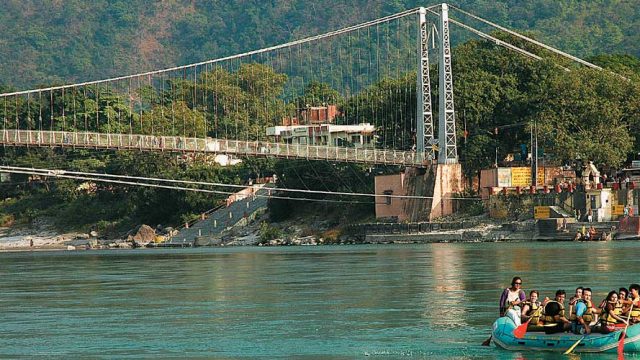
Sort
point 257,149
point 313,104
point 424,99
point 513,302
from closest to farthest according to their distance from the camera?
point 513,302
point 424,99
point 257,149
point 313,104

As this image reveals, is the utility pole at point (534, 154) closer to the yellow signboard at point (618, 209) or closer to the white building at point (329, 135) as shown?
the yellow signboard at point (618, 209)

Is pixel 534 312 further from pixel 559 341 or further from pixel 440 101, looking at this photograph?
pixel 440 101

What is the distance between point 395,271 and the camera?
215ft

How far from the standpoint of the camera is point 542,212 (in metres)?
98.1

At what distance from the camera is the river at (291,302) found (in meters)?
37.6

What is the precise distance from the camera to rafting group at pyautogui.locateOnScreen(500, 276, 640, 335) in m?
33.9

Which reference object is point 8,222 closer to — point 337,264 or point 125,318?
point 337,264

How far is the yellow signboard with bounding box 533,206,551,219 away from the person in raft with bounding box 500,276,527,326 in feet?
204

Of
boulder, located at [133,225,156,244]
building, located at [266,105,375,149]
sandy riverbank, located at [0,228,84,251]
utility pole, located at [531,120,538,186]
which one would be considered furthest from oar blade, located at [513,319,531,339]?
sandy riverbank, located at [0,228,84,251]

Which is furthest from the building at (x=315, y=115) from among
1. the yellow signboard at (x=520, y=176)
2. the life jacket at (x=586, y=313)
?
the life jacket at (x=586, y=313)

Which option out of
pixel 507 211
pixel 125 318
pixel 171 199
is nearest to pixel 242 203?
pixel 171 199

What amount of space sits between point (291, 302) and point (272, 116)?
12262cm

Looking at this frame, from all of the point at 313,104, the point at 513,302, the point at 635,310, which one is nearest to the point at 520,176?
the point at 313,104

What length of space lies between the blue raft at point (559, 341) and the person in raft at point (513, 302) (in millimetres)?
174
